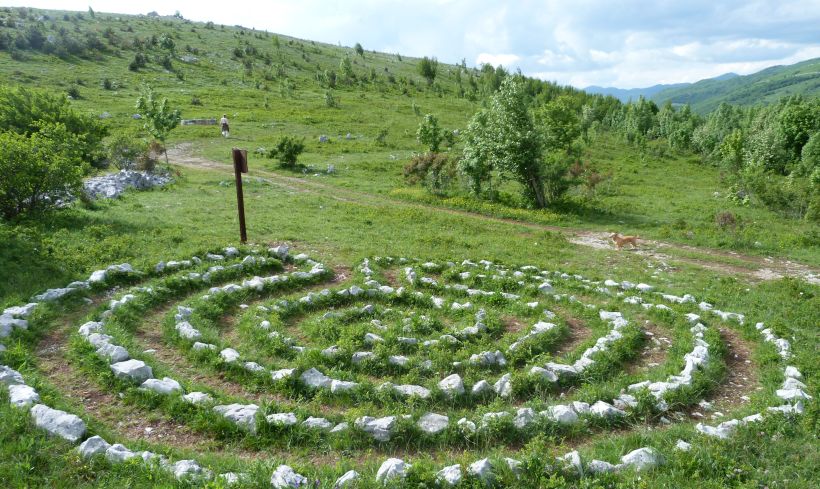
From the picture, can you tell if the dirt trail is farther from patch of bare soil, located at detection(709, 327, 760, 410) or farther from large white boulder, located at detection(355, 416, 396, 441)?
large white boulder, located at detection(355, 416, 396, 441)

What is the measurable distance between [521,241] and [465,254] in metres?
3.73

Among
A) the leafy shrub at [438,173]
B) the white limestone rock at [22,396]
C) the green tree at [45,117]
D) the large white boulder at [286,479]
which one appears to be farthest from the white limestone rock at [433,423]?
the green tree at [45,117]

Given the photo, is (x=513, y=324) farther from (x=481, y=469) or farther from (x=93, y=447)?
(x=93, y=447)

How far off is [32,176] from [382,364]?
15.3m

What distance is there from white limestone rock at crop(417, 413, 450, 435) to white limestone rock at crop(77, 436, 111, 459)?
14.2 feet

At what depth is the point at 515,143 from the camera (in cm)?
2672

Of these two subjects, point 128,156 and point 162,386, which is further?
point 128,156

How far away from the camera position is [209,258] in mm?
15477

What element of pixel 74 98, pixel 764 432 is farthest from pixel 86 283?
pixel 74 98

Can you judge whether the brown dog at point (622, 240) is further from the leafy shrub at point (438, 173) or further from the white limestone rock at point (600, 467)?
the white limestone rock at point (600, 467)

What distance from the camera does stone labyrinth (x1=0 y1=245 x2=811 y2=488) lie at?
7219mm

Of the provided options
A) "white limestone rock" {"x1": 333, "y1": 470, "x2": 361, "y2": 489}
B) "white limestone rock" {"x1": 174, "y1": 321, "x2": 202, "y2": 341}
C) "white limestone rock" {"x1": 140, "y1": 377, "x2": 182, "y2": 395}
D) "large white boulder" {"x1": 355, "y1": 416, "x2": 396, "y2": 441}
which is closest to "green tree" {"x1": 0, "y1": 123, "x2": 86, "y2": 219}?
"white limestone rock" {"x1": 174, "y1": 321, "x2": 202, "y2": 341}

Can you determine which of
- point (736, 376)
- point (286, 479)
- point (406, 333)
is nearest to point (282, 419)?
point (286, 479)

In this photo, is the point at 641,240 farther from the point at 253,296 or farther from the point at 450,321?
the point at 253,296
